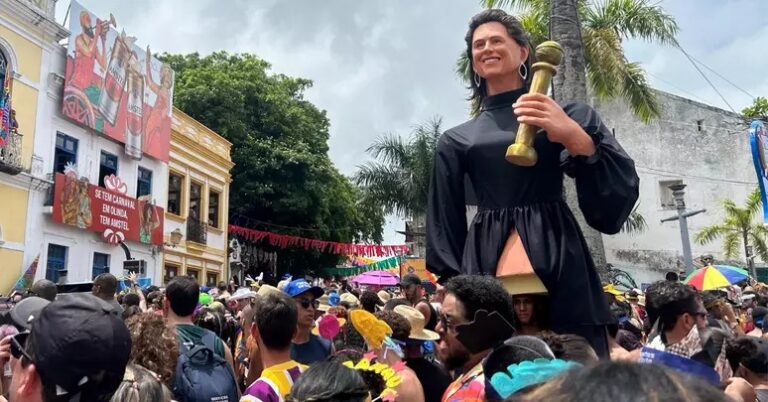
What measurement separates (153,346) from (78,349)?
147 cm

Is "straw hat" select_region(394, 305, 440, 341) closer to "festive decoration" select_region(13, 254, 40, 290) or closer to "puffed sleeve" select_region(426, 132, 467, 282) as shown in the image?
"puffed sleeve" select_region(426, 132, 467, 282)

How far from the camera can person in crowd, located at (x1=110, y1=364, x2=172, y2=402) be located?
2.30 m

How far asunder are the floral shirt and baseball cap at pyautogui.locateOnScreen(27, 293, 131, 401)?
3.45 feet

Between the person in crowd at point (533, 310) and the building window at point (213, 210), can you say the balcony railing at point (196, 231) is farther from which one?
the person in crowd at point (533, 310)

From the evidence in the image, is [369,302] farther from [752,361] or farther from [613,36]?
[613,36]

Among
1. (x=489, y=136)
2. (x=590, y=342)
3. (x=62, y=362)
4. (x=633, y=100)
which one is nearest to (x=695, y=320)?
(x=590, y=342)

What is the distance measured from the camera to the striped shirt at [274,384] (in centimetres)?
327

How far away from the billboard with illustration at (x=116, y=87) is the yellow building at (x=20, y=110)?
0.70 m

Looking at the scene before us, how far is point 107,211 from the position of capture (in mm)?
18828

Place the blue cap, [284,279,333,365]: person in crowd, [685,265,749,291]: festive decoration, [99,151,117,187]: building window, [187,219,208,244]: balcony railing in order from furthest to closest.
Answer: [187,219,208,244]: balcony railing, [99,151,117,187]: building window, [685,265,749,291]: festive decoration, the blue cap, [284,279,333,365]: person in crowd

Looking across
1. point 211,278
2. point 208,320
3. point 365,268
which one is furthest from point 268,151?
point 208,320

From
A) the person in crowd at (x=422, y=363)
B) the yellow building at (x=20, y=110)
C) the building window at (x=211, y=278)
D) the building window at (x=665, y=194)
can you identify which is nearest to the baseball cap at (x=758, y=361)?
the person in crowd at (x=422, y=363)

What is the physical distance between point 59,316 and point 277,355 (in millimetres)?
1985

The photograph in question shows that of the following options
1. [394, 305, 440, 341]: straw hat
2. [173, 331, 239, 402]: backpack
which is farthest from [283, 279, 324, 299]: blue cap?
[173, 331, 239, 402]: backpack
